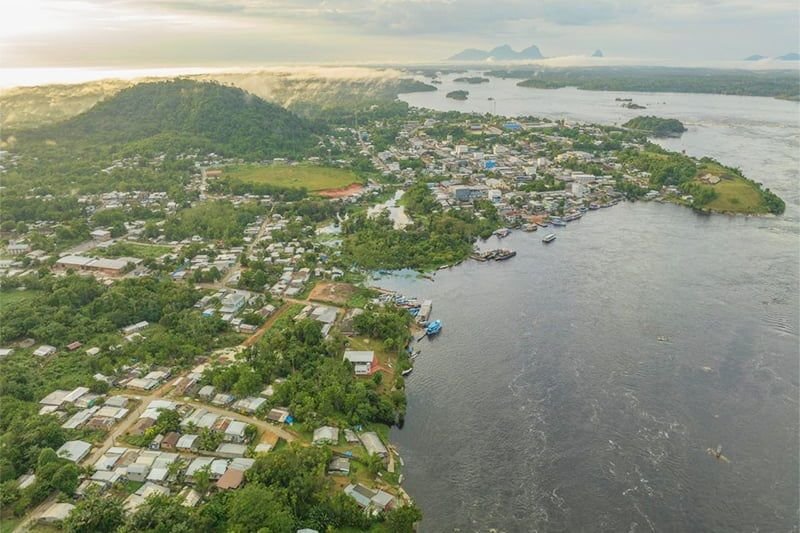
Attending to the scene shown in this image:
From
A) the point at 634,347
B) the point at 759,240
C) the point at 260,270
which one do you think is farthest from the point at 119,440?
the point at 759,240

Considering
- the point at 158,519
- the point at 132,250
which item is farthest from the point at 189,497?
the point at 132,250

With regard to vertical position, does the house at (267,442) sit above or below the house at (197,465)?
below

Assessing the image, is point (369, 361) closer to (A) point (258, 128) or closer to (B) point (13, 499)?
(B) point (13, 499)

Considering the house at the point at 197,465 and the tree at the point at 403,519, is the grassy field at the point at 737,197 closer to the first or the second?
the tree at the point at 403,519

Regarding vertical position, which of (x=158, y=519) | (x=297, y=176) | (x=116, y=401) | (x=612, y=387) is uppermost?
(x=297, y=176)

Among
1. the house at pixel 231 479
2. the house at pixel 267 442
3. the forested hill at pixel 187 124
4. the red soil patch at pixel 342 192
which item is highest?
the forested hill at pixel 187 124

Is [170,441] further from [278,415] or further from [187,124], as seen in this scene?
[187,124]

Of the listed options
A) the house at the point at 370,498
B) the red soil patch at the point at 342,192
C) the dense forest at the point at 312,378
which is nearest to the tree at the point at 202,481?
the dense forest at the point at 312,378
